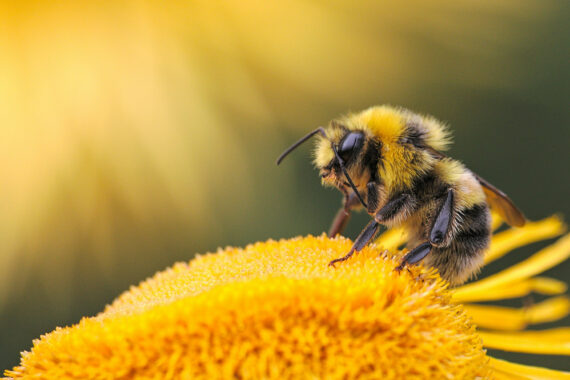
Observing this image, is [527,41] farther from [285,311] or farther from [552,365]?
[285,311]

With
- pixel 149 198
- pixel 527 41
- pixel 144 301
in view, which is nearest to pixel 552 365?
pixel 527 41

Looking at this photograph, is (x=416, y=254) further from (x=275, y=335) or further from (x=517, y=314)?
(x=517, y=314)

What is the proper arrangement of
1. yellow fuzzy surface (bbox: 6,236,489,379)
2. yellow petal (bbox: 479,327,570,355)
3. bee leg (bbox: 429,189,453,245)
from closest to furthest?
yellow fuzzy surface (bbox: 6,236,489,379) < bee leg (bbox: 429,189,453,245) < yellow petal (bbox: 479,327,570,355)

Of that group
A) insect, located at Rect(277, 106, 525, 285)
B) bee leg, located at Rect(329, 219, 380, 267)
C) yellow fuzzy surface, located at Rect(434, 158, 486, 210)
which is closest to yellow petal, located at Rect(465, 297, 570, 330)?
insect, located at Rect(277, 106, 525, 285)

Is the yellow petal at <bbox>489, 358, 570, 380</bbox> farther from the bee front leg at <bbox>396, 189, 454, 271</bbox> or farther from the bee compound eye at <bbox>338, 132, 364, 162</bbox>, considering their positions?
the bee compound eye at <bbox>338, 132, 364, 162</bbox>

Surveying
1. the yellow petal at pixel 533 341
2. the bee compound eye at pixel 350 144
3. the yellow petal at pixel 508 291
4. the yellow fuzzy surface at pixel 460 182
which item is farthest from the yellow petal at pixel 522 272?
the bee compound eye at pixel 350 144

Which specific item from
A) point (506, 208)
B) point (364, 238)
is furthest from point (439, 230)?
point (506, 208)
